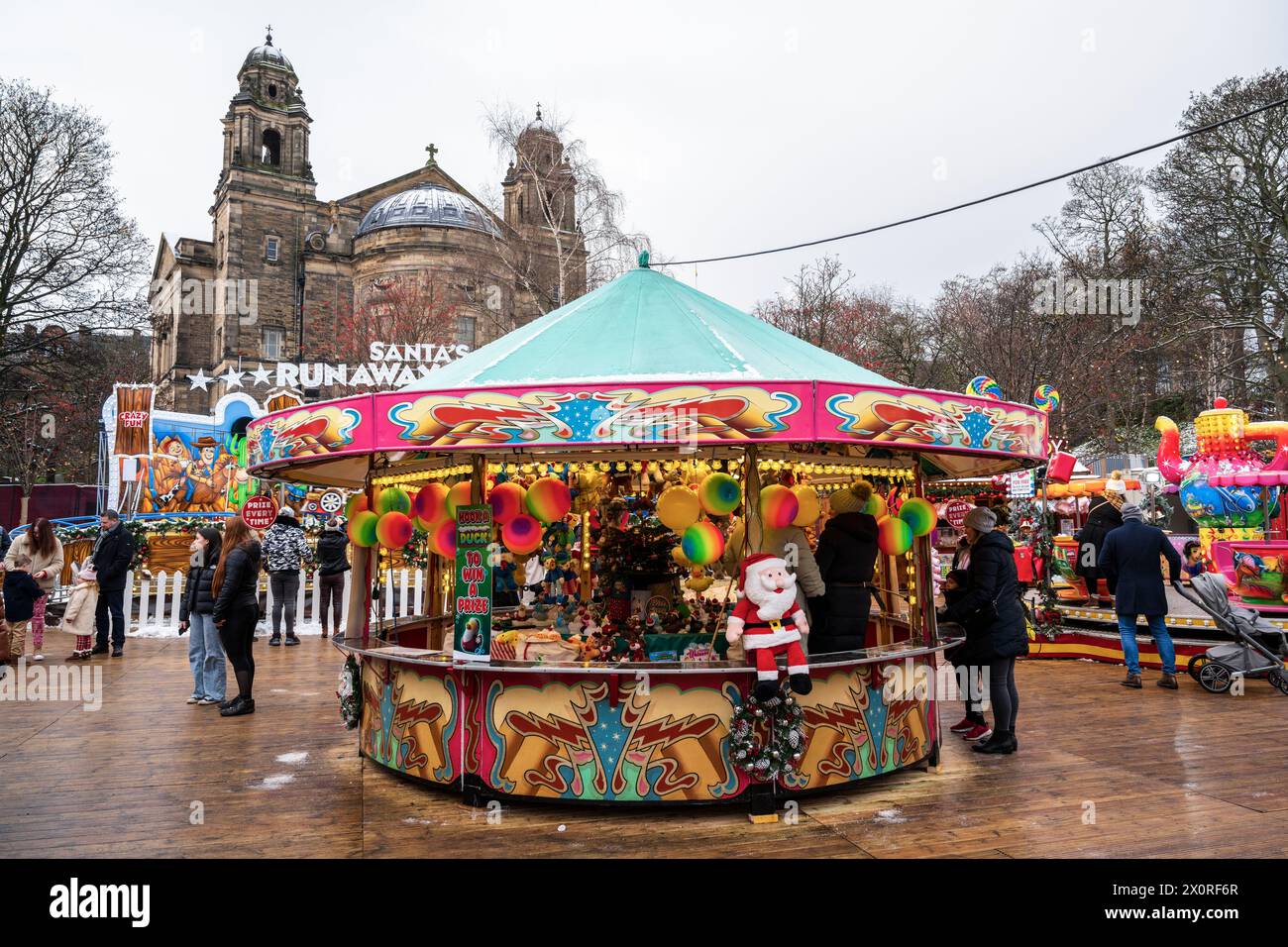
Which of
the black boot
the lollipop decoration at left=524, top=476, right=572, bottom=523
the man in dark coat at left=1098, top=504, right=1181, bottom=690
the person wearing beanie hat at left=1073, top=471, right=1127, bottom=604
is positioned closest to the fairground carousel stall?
the lollipop decoration at left=524, top=476, right=572, bottom=523

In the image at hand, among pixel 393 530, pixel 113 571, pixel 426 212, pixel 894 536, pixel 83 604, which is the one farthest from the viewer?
pixel 426 212

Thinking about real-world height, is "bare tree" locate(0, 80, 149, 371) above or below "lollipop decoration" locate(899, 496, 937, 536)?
above

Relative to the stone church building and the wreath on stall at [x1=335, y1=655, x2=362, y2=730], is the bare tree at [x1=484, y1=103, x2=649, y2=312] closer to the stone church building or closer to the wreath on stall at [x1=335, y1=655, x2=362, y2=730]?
the stone church building

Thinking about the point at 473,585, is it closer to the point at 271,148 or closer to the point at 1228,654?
the point at 1228,654

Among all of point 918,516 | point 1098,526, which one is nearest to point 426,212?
point 1098,526

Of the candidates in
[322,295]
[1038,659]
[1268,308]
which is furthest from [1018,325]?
[322,295]

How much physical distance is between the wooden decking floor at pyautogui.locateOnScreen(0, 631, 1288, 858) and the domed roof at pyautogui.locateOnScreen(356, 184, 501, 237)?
31934 millimetres

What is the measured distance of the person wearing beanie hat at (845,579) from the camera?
592cm

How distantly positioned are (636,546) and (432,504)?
186 centimetres

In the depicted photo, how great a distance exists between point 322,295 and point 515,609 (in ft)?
125

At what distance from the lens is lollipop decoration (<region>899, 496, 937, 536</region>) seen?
6.16 meters

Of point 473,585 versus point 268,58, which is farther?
point 268,58

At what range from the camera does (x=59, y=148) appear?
82.7 ft

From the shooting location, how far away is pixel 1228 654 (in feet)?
28.6
